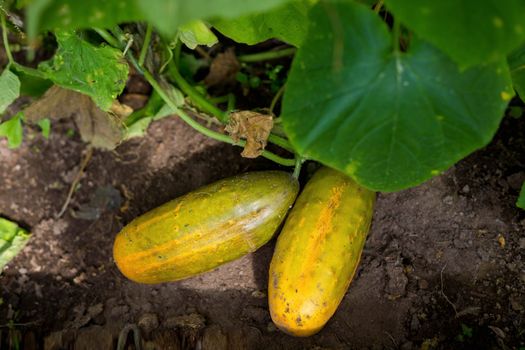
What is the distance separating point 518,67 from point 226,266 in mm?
1115

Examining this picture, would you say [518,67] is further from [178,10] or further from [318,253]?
[178,10]

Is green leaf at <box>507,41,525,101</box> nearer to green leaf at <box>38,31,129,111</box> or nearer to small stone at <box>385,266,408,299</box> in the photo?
small stone at <box>385,266,408,299</box>

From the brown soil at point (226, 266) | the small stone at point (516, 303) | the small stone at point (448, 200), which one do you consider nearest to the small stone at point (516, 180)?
the brown soil at point (226, 266)

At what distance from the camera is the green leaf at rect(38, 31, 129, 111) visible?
1.83 meters

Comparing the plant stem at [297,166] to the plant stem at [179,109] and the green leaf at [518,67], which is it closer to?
the plant stem at [179,109]

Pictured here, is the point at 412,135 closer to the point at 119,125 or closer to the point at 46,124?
the point at 119,125

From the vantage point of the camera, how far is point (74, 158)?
93.0 inches

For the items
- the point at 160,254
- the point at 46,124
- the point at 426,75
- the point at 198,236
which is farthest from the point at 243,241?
the point at 46,124

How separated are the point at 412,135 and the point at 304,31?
0.52m

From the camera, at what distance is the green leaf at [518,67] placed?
164 cm

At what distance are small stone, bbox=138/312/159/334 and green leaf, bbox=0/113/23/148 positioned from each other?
76 centimetres

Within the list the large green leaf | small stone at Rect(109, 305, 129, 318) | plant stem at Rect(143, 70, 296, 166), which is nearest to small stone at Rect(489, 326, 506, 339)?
plant stem at Rect(143, 70, 296, 166)

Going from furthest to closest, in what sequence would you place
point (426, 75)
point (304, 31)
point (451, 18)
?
point (304, 31) → point (426, 75) → point (451, 18)

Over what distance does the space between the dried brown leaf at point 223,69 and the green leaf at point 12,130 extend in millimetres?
690
